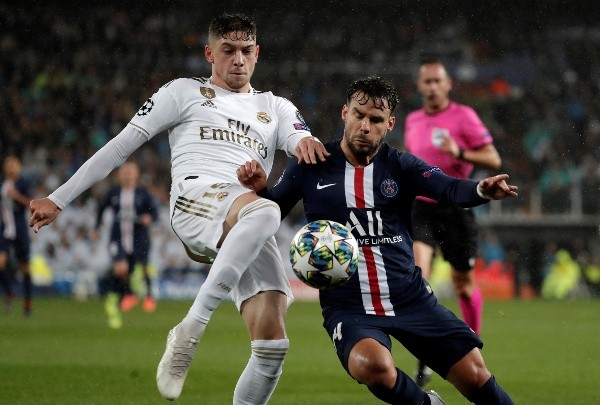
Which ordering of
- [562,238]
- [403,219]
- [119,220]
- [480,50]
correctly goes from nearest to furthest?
[403,219] < [119,220] < [562,238] < [480,50]

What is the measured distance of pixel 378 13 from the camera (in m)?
27.8

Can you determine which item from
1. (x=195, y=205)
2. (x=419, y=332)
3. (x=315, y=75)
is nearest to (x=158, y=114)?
(x=195, y=205)

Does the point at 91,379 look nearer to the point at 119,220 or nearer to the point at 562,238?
the point at 119,220

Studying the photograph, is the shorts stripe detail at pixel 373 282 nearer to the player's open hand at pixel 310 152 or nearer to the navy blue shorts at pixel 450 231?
the player's open hand at pixel 310 152

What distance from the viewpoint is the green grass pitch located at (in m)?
7.19

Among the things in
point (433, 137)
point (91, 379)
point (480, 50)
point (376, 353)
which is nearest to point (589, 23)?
point (480, 50)

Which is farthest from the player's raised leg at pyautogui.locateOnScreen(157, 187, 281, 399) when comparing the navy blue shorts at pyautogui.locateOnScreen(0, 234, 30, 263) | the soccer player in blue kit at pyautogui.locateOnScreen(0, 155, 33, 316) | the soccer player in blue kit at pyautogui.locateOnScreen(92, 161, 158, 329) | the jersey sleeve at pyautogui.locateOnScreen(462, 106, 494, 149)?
the navy blue shorts at pyautogui.locateOnScreen(0, 234, 30, 263)

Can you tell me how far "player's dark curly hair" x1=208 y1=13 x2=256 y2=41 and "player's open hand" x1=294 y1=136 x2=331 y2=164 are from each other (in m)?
0.78

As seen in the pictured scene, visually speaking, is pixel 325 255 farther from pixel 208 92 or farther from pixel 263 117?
pixel 208 92

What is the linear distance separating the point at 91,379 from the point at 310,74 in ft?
58.8

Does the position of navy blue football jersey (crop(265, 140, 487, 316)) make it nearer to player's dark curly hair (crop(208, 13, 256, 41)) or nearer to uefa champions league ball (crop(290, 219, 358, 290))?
uefa champions league ball (crop(290, 219, 358, 290))

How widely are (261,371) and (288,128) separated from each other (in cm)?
134

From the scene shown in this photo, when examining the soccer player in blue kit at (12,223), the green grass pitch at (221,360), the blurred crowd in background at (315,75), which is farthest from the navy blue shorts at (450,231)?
the blurred crowd in background at (315,75)

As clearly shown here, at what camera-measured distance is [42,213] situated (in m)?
5.36
